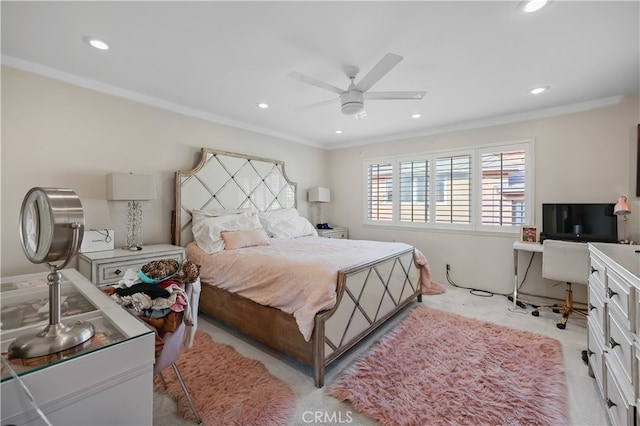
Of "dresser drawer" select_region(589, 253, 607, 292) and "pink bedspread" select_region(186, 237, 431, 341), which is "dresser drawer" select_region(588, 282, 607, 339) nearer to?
"dresser drawer" select_region(589, 253, 607, 292)

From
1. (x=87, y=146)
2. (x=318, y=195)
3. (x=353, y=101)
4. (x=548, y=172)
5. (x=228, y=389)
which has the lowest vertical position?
(x=228, y=389)

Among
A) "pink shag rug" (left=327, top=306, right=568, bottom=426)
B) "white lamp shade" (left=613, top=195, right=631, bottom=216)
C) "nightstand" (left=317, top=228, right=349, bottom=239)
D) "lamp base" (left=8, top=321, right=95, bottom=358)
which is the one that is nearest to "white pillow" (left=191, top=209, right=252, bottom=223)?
"nightstand" (left=317, top=228, right=349, bottom=239)

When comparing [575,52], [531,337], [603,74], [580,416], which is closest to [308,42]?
[575,52]

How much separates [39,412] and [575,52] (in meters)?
3.57

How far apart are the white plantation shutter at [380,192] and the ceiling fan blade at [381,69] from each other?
2763mm

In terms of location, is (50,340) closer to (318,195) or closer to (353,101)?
(353,101)

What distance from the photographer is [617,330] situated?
1.49m

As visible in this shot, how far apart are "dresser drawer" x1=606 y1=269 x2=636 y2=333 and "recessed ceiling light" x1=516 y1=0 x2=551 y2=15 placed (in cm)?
162

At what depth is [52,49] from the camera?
2215mm

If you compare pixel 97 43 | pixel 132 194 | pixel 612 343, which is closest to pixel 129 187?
pixel 132 194

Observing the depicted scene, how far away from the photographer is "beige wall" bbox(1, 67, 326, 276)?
2.41 meters

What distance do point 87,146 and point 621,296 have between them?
425 cm

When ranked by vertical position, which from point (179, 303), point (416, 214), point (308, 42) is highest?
point (308, 42)

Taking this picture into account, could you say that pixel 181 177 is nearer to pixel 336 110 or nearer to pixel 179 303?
pixel 336 110
